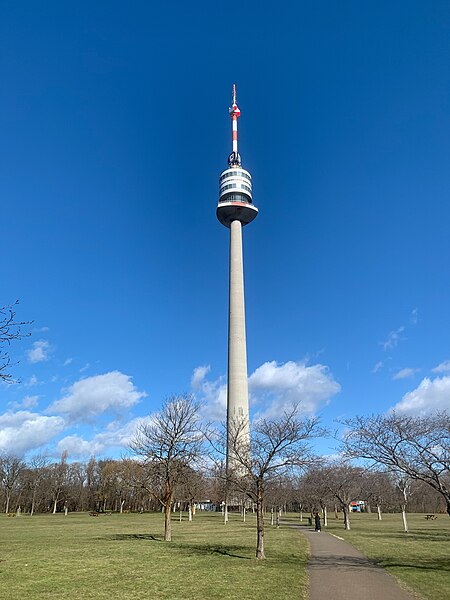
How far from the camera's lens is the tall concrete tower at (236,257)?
82438 millimetres

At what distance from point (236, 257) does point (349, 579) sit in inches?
3116

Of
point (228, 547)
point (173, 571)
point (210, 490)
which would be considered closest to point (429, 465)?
point (173, 571)

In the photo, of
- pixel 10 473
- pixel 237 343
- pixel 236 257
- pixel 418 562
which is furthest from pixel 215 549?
pixel 10 473

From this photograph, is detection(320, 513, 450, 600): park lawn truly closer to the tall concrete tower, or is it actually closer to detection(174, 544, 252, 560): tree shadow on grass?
detection(174, 544, 252, 560): tree shadow on grass

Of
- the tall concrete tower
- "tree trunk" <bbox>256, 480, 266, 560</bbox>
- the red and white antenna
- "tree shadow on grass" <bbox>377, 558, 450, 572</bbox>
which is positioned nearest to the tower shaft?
the tall concrete tower

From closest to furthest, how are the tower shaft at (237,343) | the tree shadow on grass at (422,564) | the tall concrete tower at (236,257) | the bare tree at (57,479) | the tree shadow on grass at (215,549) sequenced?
the tree shadow on grass at (422,564), the tree shadow on grass at (215,549), the tower shaft at (237,343), the tall concrete tower at (236,257), the bare tree at (57,479)

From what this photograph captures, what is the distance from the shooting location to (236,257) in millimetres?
92688

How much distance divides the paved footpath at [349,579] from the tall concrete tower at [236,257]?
49.6 m

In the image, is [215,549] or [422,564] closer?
[422,564]

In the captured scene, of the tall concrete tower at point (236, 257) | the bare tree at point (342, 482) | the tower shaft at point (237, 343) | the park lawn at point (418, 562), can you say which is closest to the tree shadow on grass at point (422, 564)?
the park lawn at point (418, 562)

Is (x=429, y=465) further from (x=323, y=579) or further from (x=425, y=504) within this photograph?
(x=425, y=504)

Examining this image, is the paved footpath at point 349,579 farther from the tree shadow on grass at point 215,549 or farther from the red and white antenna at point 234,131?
the red and white antenna at point 234,131

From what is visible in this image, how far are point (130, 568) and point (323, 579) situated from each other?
712cm

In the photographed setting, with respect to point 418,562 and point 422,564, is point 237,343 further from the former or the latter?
point 422,564
